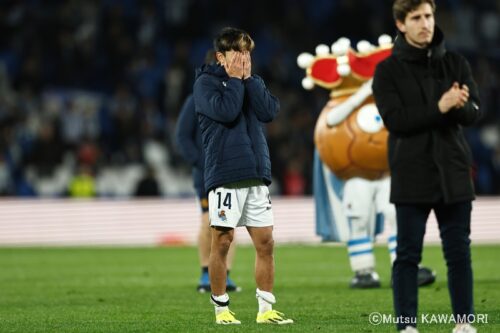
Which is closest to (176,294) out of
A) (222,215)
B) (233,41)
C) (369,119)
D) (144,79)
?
(369,119)

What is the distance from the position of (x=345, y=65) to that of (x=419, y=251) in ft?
19.6

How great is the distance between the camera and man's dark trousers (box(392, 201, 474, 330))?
22.1 feet

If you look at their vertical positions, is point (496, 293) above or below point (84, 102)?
below

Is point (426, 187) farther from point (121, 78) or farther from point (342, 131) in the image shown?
point (121, 78)

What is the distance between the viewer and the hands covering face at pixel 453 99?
21.4 ft

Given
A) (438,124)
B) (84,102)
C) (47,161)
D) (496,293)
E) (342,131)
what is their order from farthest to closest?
1. (84,102)
2. (47,161)
3. (342,131)
4. (496,293)
5. (438,124)

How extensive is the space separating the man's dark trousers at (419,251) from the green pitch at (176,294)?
0.88 meters

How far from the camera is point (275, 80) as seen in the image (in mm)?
26156

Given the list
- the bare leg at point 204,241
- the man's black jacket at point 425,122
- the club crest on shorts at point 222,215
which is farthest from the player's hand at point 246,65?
the bare leg at point 204,241

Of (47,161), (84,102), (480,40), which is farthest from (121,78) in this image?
(480,40)

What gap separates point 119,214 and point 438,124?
52.2 ft

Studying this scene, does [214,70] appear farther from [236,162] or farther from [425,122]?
[425,122]

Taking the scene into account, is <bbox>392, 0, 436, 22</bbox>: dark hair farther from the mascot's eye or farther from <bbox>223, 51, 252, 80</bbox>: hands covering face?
the mascot's eye

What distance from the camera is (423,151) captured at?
6.66 meters
